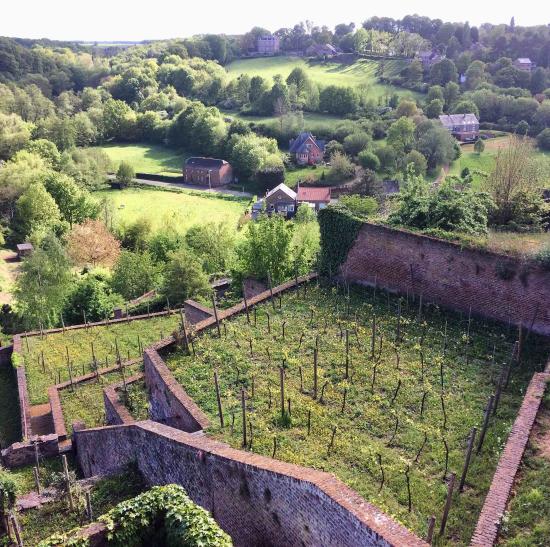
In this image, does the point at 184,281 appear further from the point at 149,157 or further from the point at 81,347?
the point at 149,157

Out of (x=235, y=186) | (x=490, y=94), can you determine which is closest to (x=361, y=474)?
(x=235, y=186)

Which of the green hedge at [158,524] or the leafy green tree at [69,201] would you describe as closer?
the green hedge at [158,524]

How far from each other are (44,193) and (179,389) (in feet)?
131

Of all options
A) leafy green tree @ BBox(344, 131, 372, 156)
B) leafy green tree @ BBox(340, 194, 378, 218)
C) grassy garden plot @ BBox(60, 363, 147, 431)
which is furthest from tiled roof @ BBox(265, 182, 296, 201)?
grassy garden plot @ BBox(60, 363, 147, 431)

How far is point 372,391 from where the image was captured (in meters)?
12.9

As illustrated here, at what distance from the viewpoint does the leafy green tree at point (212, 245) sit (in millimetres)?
36812

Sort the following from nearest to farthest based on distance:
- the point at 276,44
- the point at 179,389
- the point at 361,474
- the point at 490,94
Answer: the point at 361,474
the point at 179,389
the point at 490,94
the point at 276,44

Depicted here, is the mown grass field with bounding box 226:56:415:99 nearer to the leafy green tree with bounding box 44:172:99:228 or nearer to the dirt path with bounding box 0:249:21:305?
the leafy green tree with bounding box 44:172:99:228

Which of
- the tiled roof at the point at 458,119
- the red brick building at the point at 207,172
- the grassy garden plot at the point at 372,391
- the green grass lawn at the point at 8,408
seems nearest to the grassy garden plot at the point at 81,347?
the green grass lawn at the point at 8,408

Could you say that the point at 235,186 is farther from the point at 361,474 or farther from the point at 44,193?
the point at 361,474

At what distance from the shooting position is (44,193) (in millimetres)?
48250

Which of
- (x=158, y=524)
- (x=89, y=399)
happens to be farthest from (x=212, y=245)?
(x=158, y=524)

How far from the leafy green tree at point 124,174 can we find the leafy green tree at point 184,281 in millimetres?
41890

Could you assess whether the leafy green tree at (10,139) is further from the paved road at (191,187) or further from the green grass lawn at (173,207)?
the green grass lawn at (173,207)
